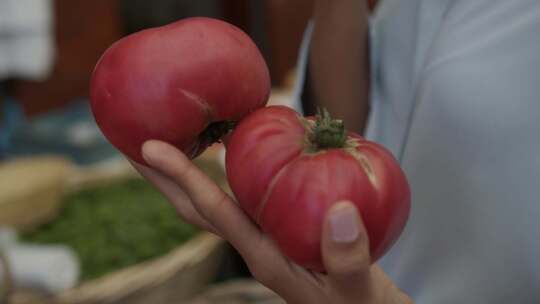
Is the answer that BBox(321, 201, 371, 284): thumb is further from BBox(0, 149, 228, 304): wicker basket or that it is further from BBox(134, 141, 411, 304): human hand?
BBox(0, 149, 228, 304): wicker basket

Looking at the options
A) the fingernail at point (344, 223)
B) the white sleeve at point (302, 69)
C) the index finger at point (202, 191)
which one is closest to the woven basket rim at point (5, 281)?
the white sleeve at point (302, 69)

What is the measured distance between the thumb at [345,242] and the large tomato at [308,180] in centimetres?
3

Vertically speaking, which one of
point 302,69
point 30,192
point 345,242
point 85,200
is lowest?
point 85,200

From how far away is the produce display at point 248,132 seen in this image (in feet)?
1.40

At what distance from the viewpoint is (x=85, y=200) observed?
5.11ft

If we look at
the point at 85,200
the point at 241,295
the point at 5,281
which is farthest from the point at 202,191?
the point at 85,200

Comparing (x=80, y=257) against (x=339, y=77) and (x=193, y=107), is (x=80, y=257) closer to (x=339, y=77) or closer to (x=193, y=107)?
(x=339, y=77)

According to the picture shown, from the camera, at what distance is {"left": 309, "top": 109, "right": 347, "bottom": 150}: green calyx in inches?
17.3

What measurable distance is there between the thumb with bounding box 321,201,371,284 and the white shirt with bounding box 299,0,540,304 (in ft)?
0.90

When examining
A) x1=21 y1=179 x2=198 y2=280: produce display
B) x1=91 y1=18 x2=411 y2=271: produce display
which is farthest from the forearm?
x1=21 y1=179 x2=198 y2=280: produce display

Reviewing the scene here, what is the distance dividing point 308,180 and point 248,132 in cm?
6

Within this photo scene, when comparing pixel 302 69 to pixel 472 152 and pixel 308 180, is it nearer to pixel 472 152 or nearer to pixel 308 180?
pixel 472 152

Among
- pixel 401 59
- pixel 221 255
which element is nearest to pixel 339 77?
pixel 401 59

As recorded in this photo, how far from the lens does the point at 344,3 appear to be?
0.72 meters
